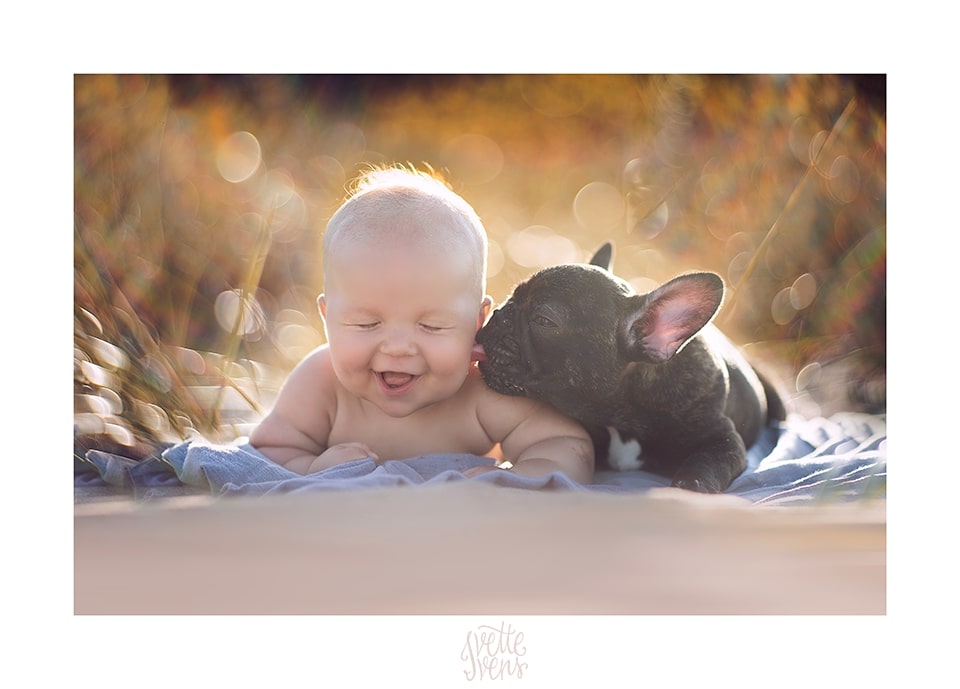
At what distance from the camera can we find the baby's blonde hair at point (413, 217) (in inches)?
72.0

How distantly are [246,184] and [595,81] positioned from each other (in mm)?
901

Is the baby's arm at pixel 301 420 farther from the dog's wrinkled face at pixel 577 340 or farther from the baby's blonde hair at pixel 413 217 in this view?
the dog's wrinkled face at pixel 577 340

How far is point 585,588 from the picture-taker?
1.64m

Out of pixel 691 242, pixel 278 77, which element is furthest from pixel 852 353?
pixel 278 77

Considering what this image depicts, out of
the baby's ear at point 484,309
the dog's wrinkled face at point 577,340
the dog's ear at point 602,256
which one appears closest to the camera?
the dog's wrinkled face at point 577,340

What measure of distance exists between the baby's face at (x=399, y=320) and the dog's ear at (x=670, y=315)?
13.2 inches

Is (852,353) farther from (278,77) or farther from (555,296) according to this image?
(278,77)

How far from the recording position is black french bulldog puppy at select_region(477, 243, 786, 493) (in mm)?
1821

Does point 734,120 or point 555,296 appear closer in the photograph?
point 555,296

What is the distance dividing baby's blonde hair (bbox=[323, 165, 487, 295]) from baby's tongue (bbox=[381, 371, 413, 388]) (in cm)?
24

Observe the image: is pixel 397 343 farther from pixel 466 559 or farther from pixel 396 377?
pixel 466 559

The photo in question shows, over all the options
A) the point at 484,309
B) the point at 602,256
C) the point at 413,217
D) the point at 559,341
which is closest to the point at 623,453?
the point at 559,341

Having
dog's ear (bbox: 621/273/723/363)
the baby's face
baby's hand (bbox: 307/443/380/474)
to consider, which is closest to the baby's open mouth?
the baby's face

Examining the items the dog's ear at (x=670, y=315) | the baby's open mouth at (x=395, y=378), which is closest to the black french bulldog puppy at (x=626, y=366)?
the dog's ear at (x=670, y=315)
